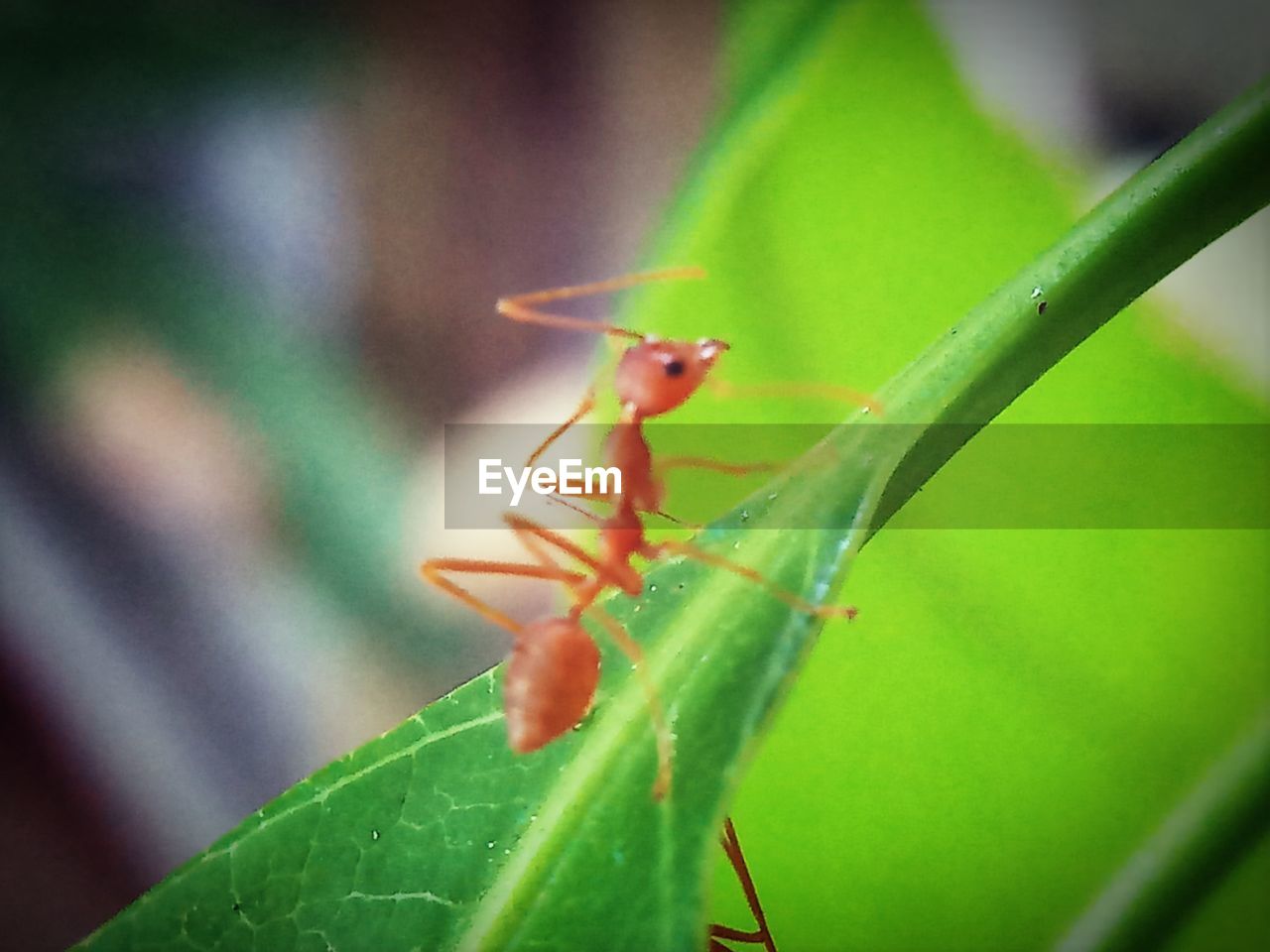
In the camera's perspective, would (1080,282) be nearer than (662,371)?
Yes

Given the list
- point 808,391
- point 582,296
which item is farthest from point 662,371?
point 582,296

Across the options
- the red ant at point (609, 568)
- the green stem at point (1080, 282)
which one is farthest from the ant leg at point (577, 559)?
the green stem at point (1080, 282)

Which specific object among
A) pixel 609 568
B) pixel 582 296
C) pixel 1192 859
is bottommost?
pixel 1192 859

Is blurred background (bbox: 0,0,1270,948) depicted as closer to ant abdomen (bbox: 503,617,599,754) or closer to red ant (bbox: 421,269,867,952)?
red ant (bbox: 421,269,867,952)

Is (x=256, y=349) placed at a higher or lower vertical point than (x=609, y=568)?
higher

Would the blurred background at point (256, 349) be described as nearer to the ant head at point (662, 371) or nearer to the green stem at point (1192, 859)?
the ant head at point (662, 371)

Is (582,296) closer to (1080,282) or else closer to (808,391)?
(808,391)

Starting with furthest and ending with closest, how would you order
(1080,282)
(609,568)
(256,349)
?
(256,349)
(609,568)
(1080,282)

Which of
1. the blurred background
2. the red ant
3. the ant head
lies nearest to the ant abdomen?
the red ant
